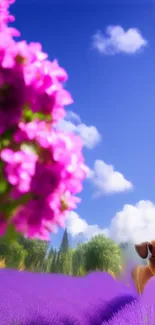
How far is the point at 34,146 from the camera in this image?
156cm

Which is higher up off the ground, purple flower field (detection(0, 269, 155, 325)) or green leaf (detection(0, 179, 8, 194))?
green leaf (detection(0, 179, 8, 194))

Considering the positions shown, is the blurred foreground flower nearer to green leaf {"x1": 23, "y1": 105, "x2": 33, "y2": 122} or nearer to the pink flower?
the pink flower

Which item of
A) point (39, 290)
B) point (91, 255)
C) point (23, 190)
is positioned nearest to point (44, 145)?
point (23, 190)

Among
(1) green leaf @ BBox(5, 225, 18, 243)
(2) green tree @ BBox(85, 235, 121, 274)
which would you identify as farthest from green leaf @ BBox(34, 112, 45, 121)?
(2) green tree @ BBox(85, 235, 121, 274)

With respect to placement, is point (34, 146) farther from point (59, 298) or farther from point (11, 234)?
point (59, 298)

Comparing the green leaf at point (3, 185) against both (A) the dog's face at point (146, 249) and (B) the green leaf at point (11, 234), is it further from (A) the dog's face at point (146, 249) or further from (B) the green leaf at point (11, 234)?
(A) the dog's face at point (146, 249)

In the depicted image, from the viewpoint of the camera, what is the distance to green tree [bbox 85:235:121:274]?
1457 centimetres

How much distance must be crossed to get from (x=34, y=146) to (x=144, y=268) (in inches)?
24.5

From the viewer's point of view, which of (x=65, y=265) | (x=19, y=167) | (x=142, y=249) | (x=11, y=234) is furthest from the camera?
(x=65, y=265)

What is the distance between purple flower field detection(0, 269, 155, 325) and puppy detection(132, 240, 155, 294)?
10 centimetres

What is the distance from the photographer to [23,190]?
1.51 metres

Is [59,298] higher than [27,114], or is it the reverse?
[27,114]

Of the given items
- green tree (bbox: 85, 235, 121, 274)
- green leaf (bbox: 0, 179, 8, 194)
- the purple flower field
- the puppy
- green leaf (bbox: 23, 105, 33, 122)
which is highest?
green tree (bbox: 85, 235, 121, 274)


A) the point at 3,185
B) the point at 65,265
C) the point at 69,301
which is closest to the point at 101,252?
the point at 65,265
